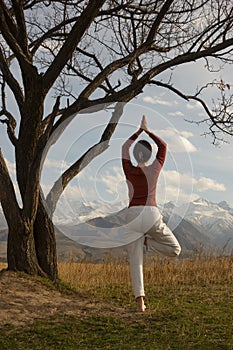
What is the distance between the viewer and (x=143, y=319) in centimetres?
562

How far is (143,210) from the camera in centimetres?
559

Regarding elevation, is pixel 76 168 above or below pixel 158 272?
above

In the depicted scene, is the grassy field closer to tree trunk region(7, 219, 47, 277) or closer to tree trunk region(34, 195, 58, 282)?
tree trunk region(34, 195, 58, 282)

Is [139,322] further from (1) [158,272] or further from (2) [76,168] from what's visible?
(1) [158,272]

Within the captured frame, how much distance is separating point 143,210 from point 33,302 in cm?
183

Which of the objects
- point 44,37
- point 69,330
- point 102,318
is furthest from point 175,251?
point 44,37

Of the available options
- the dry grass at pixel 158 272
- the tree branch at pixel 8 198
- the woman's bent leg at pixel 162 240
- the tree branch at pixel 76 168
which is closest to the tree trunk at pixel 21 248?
the tree branch at pixel 8 198

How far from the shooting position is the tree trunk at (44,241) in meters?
7.35

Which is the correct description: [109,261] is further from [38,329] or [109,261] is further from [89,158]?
[38,329]

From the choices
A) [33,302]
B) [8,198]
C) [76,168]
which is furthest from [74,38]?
[33,302]

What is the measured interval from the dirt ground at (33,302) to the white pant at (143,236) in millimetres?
519

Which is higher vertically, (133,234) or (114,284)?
(133,234)

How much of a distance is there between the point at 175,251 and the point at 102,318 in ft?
3.78

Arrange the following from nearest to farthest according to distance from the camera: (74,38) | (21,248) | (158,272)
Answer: (74,38), (21,248), (158,272)
